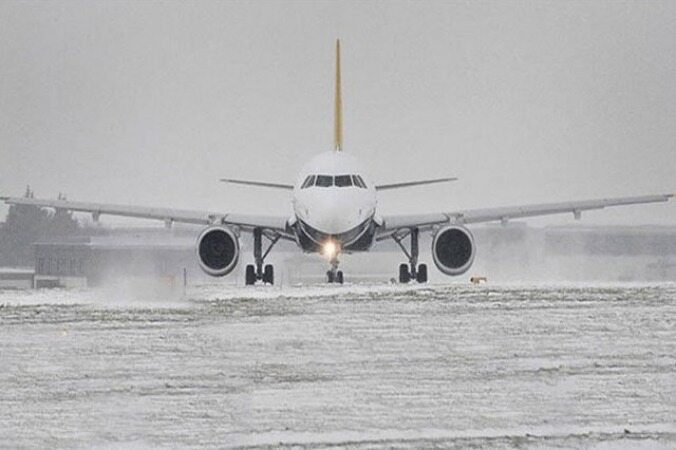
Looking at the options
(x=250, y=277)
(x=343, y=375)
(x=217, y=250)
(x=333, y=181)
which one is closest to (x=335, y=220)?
(x=333, y=181)

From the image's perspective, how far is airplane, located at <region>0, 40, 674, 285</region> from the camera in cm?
3981

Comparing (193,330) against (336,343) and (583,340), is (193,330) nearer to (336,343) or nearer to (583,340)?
(336,343)

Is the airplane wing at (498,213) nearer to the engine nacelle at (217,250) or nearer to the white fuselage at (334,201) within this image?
the white fuselage at (334,201)

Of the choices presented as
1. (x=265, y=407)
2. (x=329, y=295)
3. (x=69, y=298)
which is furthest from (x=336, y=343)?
(x=69, y=298)

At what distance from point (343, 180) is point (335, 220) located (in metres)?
1.73

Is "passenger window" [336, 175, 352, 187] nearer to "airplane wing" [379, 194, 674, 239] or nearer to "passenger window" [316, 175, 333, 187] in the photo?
→ "passenger window" [316, 175, 333, 187]

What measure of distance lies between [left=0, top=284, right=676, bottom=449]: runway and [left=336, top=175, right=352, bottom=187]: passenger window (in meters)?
13.2

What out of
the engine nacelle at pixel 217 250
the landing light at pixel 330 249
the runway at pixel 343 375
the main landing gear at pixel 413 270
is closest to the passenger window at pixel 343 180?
the landing light at pixel 330 249

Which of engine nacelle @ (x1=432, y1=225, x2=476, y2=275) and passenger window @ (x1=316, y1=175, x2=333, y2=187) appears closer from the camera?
passenger window @ (x1=316, y1=175, x2=333, y2=187)

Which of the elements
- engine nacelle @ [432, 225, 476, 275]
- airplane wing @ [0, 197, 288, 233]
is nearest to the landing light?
airplane wing @ [0, 197, 288, 233]

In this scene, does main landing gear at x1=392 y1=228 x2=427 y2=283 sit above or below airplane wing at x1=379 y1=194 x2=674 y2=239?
below

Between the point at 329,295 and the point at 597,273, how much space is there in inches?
1557

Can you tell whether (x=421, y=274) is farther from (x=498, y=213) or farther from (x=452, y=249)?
(x=498, y=213)

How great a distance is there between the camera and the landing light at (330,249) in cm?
4025
